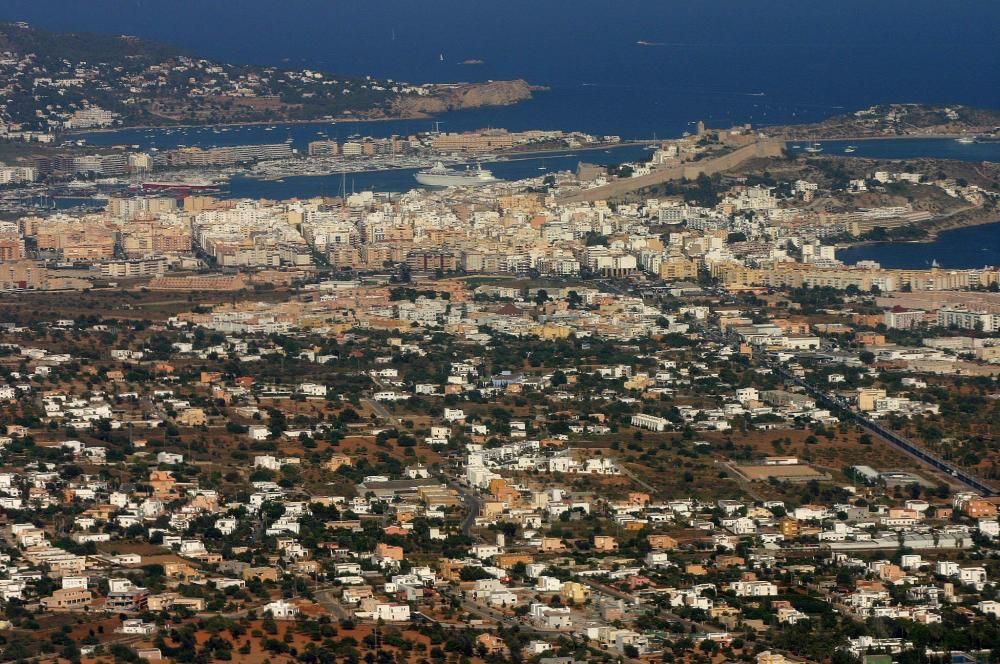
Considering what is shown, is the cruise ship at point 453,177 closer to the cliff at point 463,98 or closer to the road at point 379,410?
the cliff at point 463,98

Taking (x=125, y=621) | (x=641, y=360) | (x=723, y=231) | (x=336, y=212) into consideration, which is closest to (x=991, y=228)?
(x=723, y=231)

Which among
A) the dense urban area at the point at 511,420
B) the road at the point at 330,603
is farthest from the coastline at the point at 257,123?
the road at the point at 330,603

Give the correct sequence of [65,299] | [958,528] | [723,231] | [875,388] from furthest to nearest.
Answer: [723,231], [65,299], [875,388], [958,528]

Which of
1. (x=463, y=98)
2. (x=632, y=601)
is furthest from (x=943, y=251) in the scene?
(x=463, y=98)

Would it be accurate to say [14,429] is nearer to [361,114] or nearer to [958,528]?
[958,528]

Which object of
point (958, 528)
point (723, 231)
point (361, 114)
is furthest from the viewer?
point (361, 114)

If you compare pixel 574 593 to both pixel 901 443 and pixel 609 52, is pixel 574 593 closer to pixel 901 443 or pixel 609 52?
pixel 901 443

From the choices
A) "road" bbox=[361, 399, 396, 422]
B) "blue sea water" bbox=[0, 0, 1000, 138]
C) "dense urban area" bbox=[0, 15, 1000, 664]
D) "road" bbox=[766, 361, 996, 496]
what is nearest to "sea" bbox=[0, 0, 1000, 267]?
"blue sea water" bbox=[0, 0, 1000, 138]
